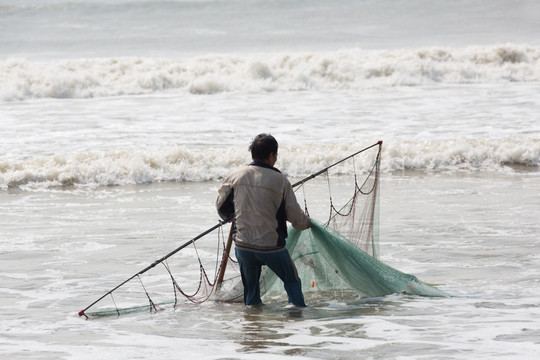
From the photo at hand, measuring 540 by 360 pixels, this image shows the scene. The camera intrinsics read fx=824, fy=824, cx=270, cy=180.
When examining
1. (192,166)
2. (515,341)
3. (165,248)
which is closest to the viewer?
(515,341)

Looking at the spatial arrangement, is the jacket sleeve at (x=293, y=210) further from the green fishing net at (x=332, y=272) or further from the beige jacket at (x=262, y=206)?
the green fishing net at (x=332, y=272)

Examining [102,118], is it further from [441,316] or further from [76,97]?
[441,316]

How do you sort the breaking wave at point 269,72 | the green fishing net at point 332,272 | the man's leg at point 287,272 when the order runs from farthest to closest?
the breaking wave at point 269,72 < the green fishing net at point 332,272 < the man's leg at point 287,272

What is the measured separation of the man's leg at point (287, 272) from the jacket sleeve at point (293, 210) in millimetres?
232

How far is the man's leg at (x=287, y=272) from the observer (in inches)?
234

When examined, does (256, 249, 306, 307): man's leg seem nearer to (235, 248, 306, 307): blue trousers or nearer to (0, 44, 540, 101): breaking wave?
(235, 248, 306, 307): blue trousers

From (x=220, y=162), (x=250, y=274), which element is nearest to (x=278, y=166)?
(x=220, y=162)

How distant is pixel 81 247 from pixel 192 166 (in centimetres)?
586

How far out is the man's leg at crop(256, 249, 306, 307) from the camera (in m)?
5.94

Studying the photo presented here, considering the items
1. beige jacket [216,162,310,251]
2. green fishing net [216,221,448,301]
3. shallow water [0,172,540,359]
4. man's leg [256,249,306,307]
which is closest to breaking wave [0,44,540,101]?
shallow water [0,172,540,359]

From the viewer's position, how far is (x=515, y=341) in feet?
18.0

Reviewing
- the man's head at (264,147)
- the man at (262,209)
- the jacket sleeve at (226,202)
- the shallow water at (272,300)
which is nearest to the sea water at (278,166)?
the shallow water at (272,300)

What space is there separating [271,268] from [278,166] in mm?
9314

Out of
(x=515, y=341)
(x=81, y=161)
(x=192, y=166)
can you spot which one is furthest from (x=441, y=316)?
(x=81, y=161)
